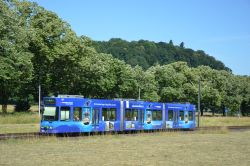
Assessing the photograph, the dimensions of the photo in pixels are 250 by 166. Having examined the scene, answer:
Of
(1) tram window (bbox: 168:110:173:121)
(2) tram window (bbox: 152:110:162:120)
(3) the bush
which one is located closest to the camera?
(2) tram window (bbox: 152:110:162:120)

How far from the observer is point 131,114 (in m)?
44.7

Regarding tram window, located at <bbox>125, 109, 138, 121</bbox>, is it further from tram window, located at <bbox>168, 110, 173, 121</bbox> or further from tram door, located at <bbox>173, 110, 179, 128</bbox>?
tram door, located at <bbox>173, 110, 179, 128</bbox>

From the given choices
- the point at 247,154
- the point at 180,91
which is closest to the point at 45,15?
the point at 180,91

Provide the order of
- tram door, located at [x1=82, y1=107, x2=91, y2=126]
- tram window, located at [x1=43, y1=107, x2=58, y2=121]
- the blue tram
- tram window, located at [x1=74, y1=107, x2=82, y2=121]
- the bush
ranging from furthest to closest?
the bush, tram door, located at [x1=82, y1=107, x2=91, y2=126], tram window, located at [x1=74, y1=107, x2=82, y2=121], the blue tram, tram window, located at [x1=43, y1=107, x2=58, y2=121]

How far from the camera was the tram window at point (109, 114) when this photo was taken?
41.0 meters

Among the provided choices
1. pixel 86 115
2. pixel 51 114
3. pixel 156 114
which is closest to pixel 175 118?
pixel 156 114

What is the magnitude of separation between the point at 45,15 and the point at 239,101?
224 ft

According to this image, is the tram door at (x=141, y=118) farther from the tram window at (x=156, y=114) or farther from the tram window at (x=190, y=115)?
the tram window at (x=190, y=115)

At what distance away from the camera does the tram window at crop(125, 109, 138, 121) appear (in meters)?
43.9

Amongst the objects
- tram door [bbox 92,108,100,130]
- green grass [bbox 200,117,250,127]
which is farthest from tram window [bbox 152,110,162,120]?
green grass [bbox 200,117,250,127]

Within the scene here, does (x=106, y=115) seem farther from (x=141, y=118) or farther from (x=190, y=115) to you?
(x=190, y=115)

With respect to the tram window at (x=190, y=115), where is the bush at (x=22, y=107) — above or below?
above

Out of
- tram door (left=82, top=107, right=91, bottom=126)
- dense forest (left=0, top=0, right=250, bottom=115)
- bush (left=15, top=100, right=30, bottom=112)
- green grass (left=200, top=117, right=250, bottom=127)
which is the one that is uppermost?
dense forest (left=0, top=0, right=250, bottom=115)

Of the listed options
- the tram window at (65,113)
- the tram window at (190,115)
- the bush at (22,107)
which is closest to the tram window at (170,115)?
the tram window at (190,115)
